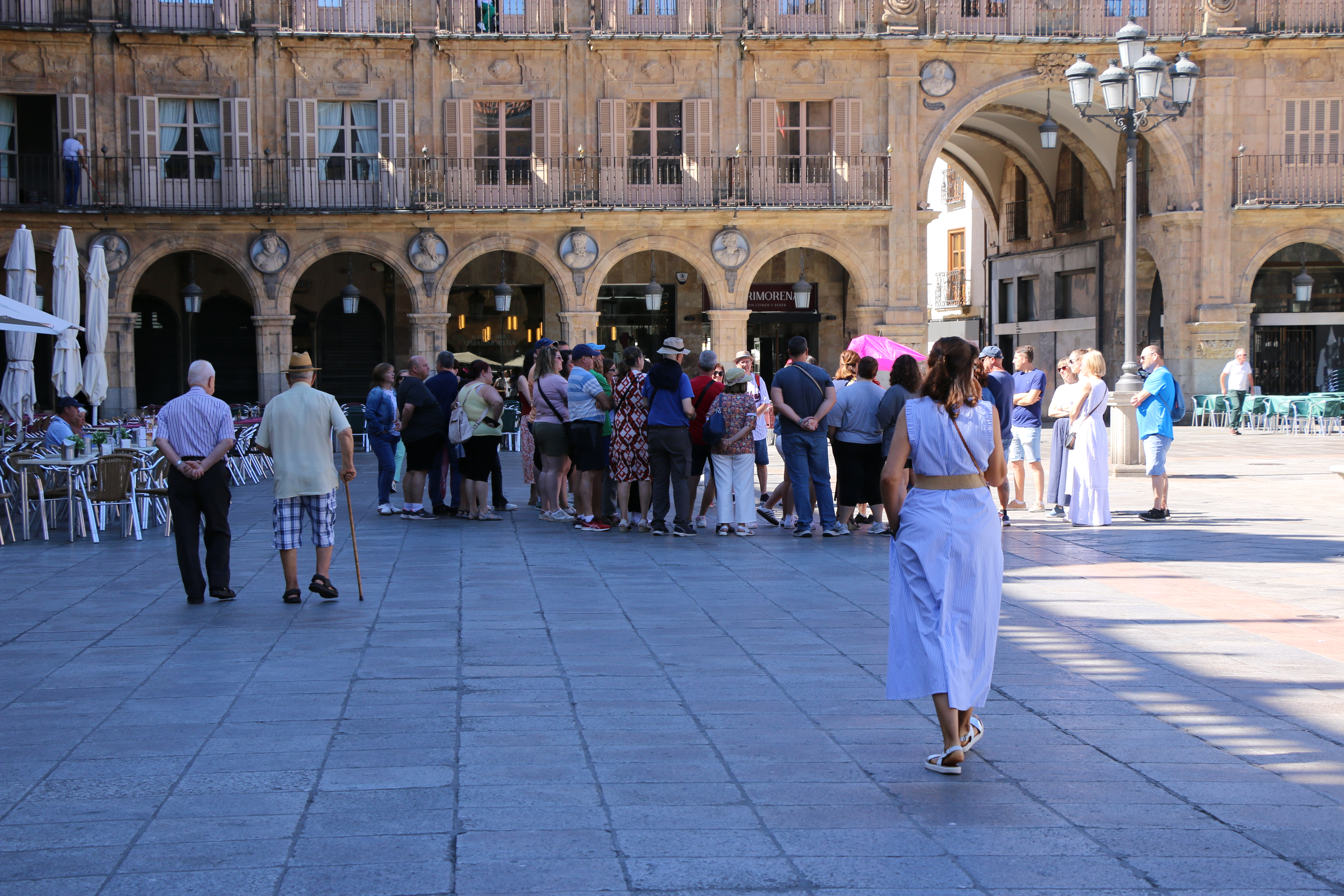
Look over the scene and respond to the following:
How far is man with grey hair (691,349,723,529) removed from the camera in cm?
1221

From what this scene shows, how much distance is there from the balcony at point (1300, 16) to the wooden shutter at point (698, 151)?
1190 centimetres

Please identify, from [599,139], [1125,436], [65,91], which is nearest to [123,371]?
[65,91]

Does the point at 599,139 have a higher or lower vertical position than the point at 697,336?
higher

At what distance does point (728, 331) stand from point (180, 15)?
1272 cm

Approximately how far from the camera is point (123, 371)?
27.5 meters

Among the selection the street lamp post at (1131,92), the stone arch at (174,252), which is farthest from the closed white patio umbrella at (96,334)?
the street lamp post at (1131,92)

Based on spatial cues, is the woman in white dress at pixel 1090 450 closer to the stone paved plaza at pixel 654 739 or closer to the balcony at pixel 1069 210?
the stone paved plaza at pixel 654 739

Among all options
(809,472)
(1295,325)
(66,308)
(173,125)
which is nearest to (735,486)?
(809,472)

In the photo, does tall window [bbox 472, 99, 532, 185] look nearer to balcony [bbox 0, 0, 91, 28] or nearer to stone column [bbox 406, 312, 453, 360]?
stone column [bbox 406, 312, 453, 360]

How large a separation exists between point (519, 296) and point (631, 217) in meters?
3.90

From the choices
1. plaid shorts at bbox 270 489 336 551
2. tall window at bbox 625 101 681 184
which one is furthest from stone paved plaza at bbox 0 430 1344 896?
tall window at bbox 625 101 681 184

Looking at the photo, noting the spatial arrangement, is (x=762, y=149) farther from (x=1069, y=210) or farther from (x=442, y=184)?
(x=1069, y=210)

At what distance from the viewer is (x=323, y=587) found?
8.76m

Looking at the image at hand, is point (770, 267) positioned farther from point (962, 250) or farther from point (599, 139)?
point (962, 250)
